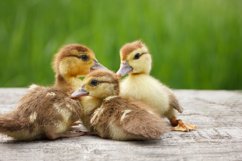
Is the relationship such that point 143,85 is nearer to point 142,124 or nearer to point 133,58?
point 133,58

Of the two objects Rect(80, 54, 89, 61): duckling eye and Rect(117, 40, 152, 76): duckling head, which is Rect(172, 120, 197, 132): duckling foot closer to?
Rect(117, 40, 152, 76): duckling head

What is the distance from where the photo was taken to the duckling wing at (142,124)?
3.52m

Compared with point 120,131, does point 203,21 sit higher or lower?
higher

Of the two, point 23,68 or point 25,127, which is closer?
point 25,127

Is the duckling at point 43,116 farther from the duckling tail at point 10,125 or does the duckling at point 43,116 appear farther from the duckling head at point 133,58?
the duckling head at point 133,58

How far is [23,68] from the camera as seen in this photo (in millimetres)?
6461

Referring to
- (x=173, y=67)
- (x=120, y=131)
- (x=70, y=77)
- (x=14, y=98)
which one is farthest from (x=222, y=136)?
(x=173, y=67)

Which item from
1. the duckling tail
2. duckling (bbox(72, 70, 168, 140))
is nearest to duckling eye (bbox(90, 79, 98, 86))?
duckling (bbox(72, 70, 168, 140))

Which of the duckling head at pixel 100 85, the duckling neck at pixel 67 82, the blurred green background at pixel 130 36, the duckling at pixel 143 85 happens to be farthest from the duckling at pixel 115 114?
the blurred green background at pixel 130 36

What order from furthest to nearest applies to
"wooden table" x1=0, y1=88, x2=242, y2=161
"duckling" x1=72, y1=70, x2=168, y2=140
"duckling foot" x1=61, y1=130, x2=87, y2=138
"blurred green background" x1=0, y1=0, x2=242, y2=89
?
"blurred green background" x1=0, y1=0, x2=242, y2=89 → "duckling foot" x1=61, y1=130, x2=87, y2=138 → "duckling" x1=72, y1=70, x2=168, y2=140 → "wooden table" x1=0, y1=88, x2=242, y2=161

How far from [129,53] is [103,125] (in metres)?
0.48

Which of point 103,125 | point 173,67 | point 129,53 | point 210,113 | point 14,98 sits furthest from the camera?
point 173,67

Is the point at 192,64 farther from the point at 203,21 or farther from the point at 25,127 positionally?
the point at 25,127

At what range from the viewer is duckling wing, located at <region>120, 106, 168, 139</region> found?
3518mm
